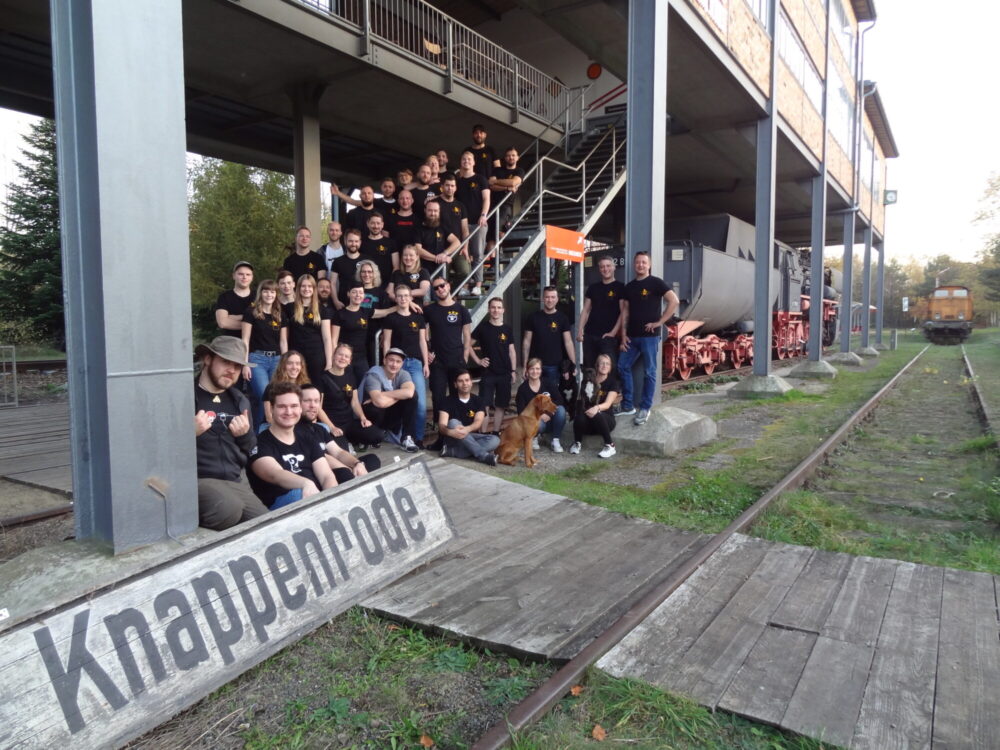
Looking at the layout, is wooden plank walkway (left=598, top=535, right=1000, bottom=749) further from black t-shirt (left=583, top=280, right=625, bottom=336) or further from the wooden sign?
the wooden sign

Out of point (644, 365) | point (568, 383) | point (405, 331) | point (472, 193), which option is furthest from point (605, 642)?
point (472, 193)

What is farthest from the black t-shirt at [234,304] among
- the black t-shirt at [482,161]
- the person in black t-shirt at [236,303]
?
the black t-shirt at [482,161]

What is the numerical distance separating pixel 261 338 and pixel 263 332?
6 cm

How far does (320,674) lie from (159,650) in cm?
63

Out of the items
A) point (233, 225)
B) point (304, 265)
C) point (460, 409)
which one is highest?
point (233, 225)

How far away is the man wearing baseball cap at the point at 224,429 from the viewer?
3531 millimetres

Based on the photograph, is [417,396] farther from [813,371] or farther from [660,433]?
[813,371]

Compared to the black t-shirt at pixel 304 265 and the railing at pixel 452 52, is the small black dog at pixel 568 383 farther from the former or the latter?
the railing at pixel 452 52

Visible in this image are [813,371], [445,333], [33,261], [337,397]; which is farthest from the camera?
[33,261]

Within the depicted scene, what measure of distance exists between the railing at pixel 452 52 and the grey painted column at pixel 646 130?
397 centimetres

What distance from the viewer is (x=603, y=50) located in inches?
414

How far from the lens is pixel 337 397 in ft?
20.5

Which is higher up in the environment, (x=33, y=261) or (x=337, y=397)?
(x=33, y=261)

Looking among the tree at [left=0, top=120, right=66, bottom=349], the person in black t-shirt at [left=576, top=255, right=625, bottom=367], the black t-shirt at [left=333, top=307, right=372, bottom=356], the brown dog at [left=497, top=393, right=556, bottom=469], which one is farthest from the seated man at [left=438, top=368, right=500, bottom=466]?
the tree at [left=0, top=120, right=66, bottom=349]
